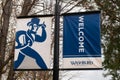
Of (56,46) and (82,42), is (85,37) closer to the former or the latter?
(82,42)

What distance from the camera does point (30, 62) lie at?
9852mm

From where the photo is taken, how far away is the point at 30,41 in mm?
9953

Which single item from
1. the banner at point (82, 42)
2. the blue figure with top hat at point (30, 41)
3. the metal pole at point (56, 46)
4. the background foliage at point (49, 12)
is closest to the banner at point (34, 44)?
the blue figure with top hat at point (30, 41)

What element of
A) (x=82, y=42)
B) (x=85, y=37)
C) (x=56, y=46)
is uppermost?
(x=85, y=37)

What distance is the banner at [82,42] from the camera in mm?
9266

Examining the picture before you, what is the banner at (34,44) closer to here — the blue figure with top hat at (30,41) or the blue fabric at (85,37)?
the blue figure with top hat at (30,41)

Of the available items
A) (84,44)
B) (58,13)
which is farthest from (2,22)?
(84,44)

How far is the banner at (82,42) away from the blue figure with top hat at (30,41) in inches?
25.3

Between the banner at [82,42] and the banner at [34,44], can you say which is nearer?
the banner at [82,42]

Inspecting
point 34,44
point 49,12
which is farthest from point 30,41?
point 49,12

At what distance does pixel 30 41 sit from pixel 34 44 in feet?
0.42

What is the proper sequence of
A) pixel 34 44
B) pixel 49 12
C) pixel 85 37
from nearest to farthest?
pixel 85 37 < pixel 34 44 < pixel 49 12

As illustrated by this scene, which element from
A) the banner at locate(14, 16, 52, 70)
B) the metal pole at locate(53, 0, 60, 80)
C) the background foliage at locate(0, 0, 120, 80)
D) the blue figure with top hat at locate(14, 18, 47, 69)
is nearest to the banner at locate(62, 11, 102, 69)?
the metal pole at locate(53, 0, 60, 80)

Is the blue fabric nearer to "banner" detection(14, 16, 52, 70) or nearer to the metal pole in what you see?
the metal pole
